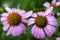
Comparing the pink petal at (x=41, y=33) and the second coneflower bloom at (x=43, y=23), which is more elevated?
the second coneflower bloom at (x=43, y=23)

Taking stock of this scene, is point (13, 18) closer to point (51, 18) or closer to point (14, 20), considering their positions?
point (14, 20)

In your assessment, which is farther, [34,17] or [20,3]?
[20,3]

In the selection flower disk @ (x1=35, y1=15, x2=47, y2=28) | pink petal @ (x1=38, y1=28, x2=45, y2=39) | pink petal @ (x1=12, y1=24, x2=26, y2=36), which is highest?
flower disk @ (x1=35, y1=15, x2=47, y2=28)

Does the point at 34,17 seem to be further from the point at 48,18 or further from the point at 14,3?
the point at 14,3

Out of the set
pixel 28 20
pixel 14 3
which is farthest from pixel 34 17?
pixel 14 3

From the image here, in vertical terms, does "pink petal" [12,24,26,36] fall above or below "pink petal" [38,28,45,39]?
above
